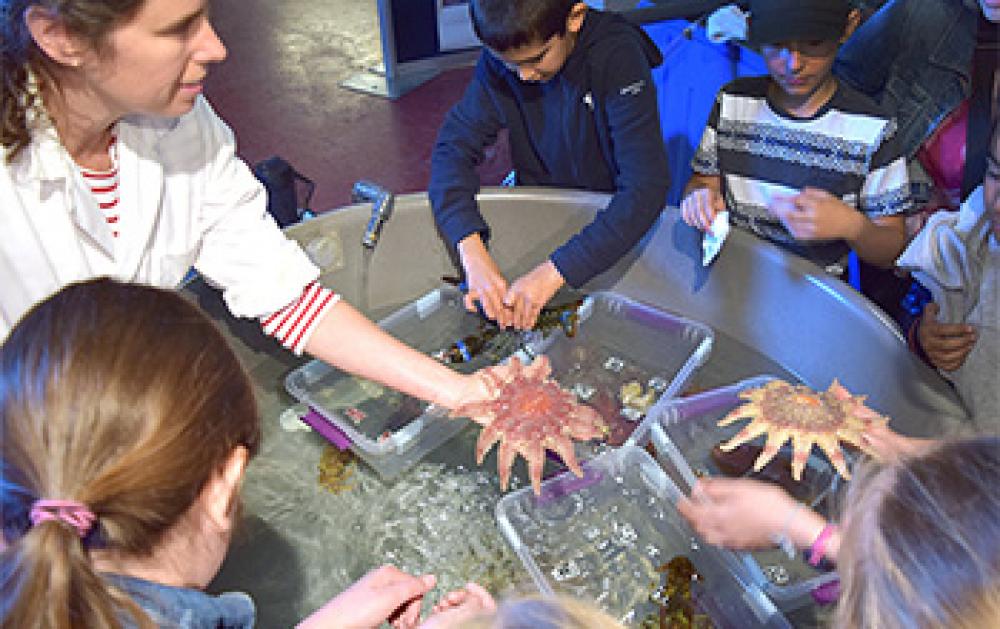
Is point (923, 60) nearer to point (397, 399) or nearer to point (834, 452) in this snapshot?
point (834, 452)

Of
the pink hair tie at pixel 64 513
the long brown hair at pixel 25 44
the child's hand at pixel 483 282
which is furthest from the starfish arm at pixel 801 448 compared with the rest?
the long brown hair at pixel 25 44

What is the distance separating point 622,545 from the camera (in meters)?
1.33

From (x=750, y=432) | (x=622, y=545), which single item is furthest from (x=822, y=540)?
(x=622, y=545)

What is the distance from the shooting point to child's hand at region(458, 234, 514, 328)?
1.61m

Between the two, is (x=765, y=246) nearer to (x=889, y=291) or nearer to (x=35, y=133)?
(x=889, y=291)

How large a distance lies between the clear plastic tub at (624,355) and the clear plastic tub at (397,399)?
0.38 feet

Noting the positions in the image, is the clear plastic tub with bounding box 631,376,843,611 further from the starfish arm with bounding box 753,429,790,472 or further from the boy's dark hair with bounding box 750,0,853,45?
the boy's dark hair with bounding box 750,0,853,45

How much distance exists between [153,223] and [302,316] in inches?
10.2

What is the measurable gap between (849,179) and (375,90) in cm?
252

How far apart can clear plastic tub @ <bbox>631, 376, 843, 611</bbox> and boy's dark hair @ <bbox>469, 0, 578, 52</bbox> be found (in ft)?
2.23

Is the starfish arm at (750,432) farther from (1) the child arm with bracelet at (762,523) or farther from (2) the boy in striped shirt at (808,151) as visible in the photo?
(2) the boy in striped shirt at (808,151)

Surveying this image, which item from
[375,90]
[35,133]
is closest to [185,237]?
[35,133]

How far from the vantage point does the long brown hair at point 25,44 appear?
902 millimetres

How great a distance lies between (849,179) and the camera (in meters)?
1.58
